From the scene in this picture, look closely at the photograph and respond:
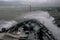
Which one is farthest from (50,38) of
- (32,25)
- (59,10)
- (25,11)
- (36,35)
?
(59,10)

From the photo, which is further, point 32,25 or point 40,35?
point 32,25

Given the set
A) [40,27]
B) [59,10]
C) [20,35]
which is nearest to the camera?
[20,35]

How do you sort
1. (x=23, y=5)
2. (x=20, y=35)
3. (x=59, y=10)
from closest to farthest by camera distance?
(x=20, y=35) → (x=23, y=5) → (x=59, y=10)

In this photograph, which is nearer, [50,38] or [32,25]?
[50,38]

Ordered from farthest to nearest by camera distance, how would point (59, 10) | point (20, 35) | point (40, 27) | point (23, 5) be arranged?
point (59, 10), point (23, 5), point (40, 27), point (20, 35)

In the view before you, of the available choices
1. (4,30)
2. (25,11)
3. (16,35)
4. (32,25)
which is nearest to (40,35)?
(32,25)

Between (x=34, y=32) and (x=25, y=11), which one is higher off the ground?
(x=25, y=11)

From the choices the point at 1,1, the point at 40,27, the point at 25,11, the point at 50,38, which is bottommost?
the point at 50,38

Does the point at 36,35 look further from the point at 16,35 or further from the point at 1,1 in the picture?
the point at 1,1

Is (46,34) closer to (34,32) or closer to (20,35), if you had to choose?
(34,32)
